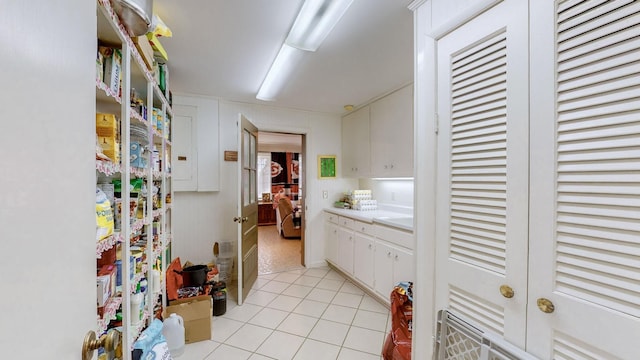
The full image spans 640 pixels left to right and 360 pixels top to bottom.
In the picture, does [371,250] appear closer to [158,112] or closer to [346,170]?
[346,170]

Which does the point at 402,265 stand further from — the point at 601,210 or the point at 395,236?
the point at 601,210

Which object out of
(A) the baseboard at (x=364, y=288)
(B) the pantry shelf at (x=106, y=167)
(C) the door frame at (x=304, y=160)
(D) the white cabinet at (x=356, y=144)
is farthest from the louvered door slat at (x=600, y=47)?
(C) the door frame at (x=304, y=160)

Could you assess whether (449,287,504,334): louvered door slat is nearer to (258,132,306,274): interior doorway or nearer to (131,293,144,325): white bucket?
(131,293,144,325): white bucket

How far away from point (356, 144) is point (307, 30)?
2.07 metres

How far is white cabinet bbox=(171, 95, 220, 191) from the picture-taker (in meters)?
3.09

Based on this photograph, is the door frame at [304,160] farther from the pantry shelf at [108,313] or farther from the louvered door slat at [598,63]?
the louvered door slat at [598,63]

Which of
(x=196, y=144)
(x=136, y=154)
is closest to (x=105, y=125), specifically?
(x=136, y=154)

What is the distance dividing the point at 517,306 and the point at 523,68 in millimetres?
879

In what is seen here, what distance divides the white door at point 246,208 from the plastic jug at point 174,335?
0.75 meters

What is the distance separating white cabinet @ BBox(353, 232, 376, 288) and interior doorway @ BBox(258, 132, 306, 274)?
1155mm

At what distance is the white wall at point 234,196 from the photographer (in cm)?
320

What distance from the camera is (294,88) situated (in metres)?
2.87

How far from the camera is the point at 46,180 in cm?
48

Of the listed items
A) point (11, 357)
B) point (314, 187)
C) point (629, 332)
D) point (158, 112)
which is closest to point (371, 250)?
point (314, 187)
